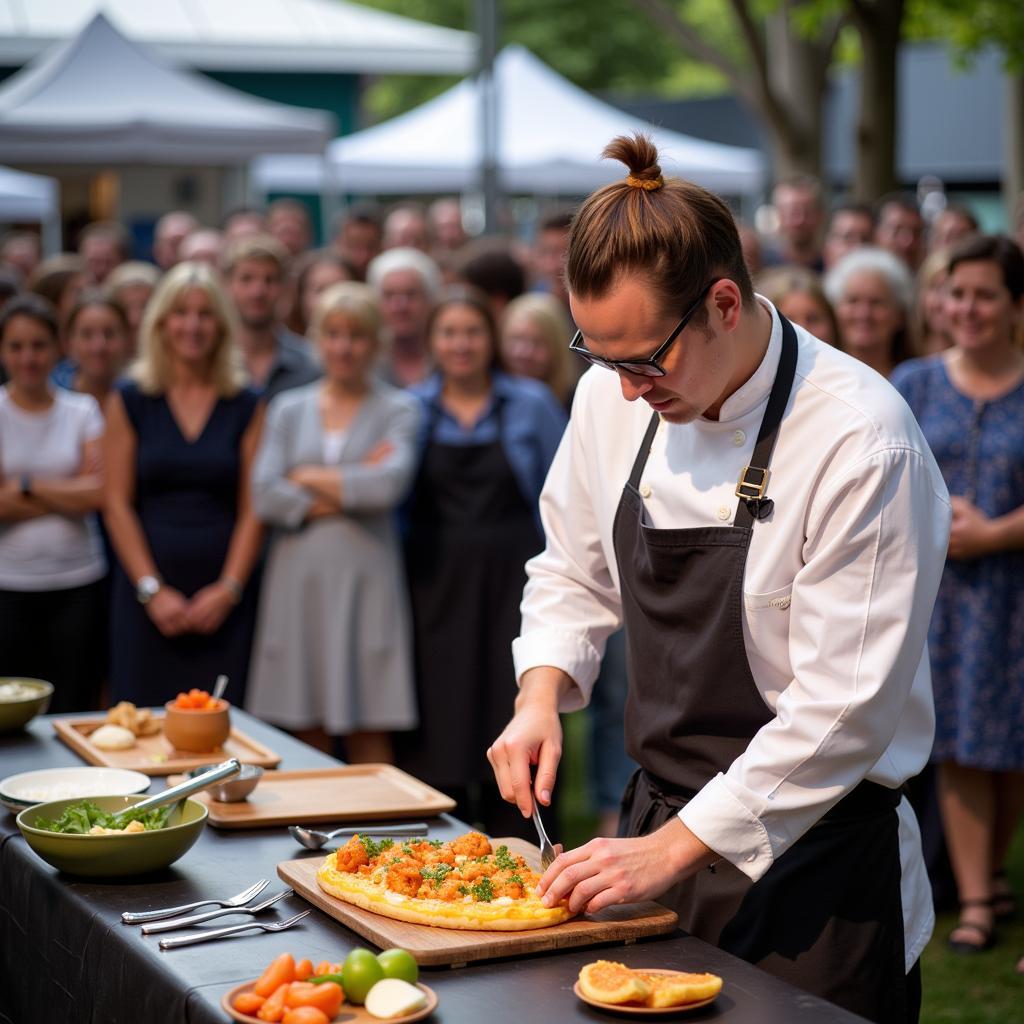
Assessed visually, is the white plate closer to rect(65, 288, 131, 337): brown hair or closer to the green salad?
the green salad

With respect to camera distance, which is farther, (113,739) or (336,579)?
(336,579)

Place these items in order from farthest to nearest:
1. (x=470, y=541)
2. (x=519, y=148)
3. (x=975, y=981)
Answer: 1. (x=519, y=148)
2. (x=470, y=541)
3. (x=975, y=981)

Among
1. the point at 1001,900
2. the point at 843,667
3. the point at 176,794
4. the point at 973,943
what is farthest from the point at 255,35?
the point at 843,667

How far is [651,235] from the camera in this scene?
6.85ft

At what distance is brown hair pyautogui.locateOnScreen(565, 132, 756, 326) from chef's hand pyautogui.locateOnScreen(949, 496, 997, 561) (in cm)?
238

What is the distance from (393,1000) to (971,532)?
9.67 feet

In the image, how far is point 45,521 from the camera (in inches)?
201

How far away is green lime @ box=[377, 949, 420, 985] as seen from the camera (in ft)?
6.13

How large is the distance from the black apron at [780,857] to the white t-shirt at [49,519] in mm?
3175

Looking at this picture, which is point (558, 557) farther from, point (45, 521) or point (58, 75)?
point (58, 75)

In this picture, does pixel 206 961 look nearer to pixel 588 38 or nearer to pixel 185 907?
pixel 185 907

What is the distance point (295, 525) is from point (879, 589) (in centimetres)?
315

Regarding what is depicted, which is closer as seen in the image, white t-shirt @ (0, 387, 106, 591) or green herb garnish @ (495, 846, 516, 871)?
green herb garnish @ (495, 846, 516, 871)

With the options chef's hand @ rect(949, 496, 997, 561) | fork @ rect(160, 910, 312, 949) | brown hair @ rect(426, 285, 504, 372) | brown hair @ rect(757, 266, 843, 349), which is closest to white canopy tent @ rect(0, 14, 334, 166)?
brown hair @ rect(426, 285, 504, 372)
